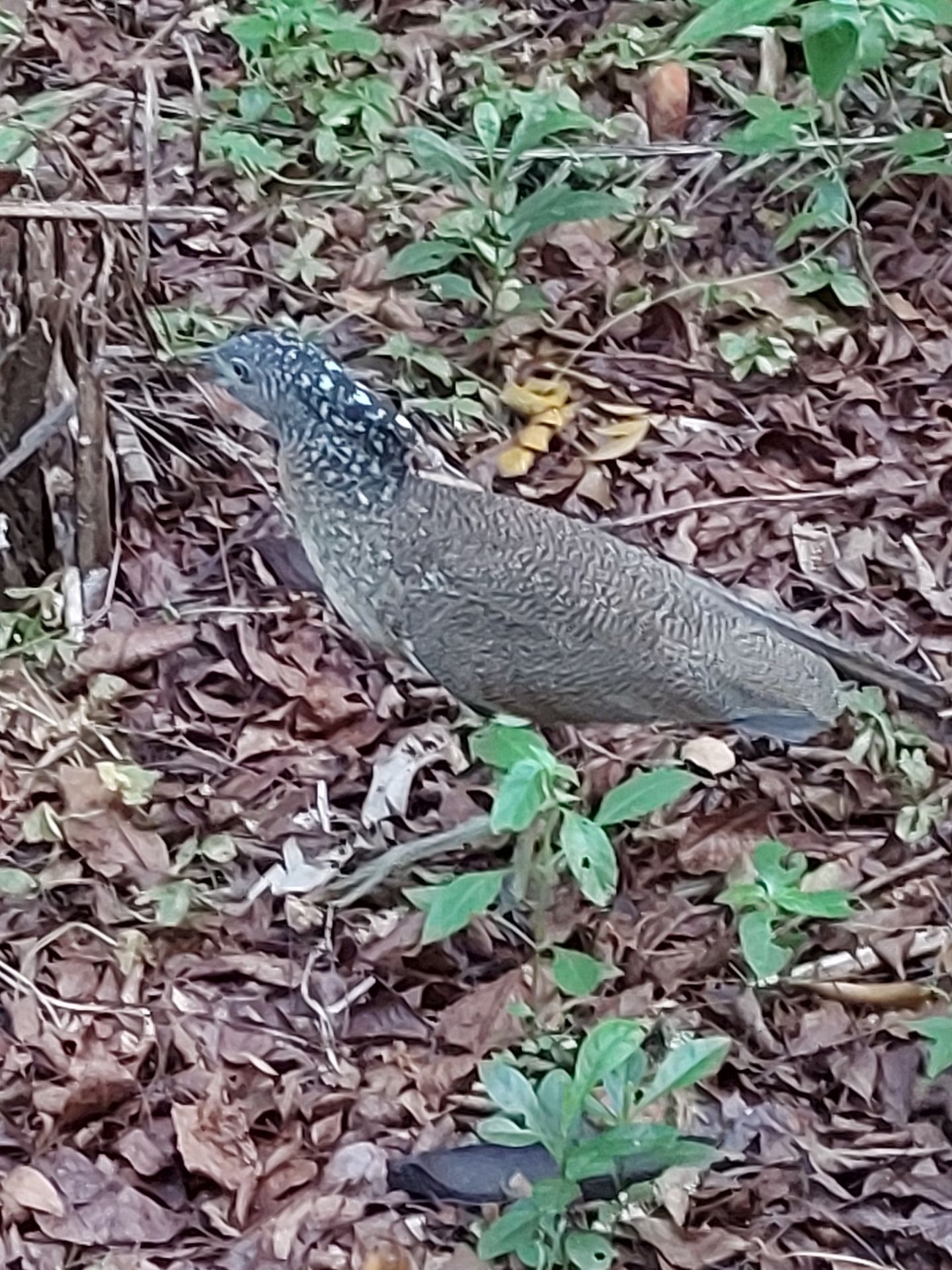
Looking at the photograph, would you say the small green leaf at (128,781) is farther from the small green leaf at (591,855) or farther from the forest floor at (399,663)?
the small green leaf at (591,855)

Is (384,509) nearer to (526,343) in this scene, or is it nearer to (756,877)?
(756,877)

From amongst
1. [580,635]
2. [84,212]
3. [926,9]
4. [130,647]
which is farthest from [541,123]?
[580,635]

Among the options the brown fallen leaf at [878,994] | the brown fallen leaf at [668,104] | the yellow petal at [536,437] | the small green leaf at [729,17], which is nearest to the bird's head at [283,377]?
the small green leaf at [729,17]

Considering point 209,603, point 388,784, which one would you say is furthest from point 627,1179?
point 209,603

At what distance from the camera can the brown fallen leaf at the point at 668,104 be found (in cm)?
543

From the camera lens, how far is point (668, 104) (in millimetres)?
5445

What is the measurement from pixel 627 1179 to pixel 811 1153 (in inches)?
14.5

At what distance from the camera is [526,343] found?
4.86 meters

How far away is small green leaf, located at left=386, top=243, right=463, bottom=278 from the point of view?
15.6 feet

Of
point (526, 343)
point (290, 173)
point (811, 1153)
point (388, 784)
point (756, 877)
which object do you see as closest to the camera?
point (811, 1153)

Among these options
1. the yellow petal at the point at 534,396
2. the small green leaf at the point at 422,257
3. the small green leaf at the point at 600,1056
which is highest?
the small green leaf at the point at 422,257

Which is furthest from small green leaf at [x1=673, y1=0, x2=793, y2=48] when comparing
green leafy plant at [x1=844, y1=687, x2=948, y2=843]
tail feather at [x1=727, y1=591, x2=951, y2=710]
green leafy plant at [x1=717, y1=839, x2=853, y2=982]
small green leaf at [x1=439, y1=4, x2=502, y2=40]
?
small green leaf at [x1=439, y1=4, x2=502, y2=40]

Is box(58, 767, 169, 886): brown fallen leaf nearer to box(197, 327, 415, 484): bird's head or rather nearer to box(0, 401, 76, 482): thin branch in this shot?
box(0, 401, 76, 482): thin branch

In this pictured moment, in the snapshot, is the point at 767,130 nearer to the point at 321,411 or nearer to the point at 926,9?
the point at 926,9
